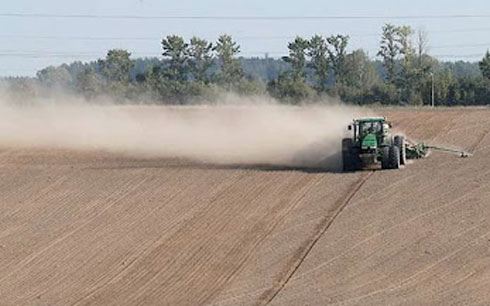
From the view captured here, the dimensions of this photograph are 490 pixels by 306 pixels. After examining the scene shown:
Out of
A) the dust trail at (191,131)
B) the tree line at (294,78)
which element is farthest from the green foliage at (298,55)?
the dust trail at (191,131)

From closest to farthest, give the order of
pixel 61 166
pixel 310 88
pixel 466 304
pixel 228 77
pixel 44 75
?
pixel 466 304 → pixel 61 166 → pixel 310 88 → pixel 228 77 → pixel 44 75

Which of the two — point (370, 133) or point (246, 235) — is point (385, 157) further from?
point (246, 235)

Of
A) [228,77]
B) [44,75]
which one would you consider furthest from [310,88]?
[44,75]

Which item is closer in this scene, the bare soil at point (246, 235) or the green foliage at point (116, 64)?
the bare soil at point (246, 235)

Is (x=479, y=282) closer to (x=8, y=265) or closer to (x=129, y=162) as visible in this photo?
(x=8, y=265)

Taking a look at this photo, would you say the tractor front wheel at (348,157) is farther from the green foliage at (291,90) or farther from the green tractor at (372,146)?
the green foliage at (291,90)

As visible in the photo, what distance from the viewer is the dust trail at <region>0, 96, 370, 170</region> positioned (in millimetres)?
53219

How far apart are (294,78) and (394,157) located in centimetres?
7537

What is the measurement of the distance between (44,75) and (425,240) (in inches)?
4841

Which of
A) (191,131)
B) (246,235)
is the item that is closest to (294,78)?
(191,131)

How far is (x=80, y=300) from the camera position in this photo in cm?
3025

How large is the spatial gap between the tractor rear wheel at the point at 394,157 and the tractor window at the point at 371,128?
3.68 feet

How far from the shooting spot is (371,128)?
4691 centimetres

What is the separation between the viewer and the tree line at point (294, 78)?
357 feet
